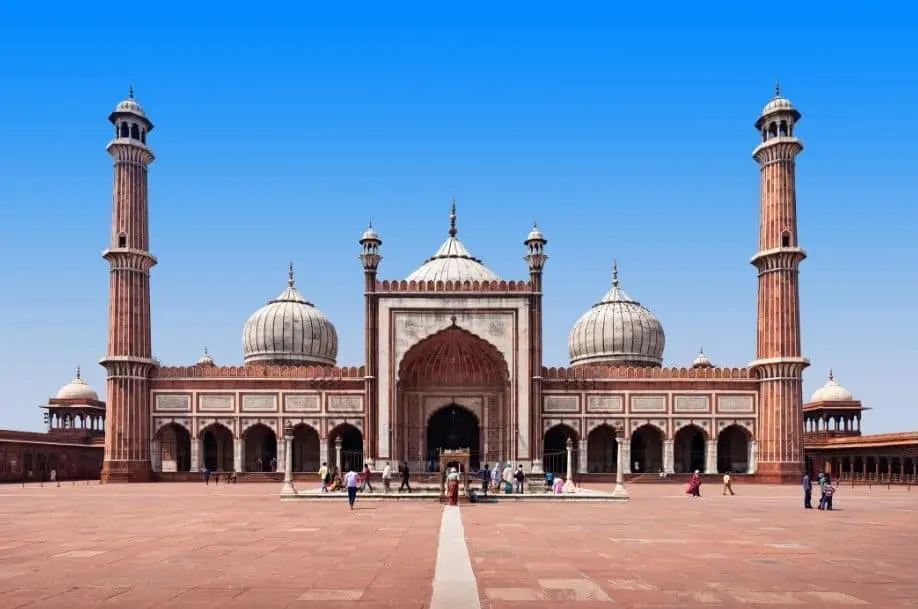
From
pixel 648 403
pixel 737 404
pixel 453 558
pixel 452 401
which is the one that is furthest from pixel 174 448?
pixel 453 558

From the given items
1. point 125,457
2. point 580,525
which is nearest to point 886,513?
point 580,525

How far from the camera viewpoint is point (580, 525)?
18.3 meters

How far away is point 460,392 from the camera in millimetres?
45188

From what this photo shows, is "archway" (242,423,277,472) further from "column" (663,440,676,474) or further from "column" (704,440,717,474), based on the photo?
"column" (704,440,717,474)

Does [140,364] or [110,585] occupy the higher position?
[140,364]

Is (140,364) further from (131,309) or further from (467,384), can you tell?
(467,384)

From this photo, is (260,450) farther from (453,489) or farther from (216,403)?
(453,489)

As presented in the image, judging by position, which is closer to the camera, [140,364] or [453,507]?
[453,507]

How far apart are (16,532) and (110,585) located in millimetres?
7534

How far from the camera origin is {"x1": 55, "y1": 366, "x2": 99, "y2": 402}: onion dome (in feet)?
201

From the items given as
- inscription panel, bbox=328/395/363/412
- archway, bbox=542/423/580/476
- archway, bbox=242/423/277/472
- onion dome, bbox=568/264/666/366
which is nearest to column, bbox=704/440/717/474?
archway, bbox=542/423/580/476

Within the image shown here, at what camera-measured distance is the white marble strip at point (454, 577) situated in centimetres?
911

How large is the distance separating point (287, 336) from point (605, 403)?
63.6 feet

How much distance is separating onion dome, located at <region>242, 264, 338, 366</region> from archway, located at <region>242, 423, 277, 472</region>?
6.83m
